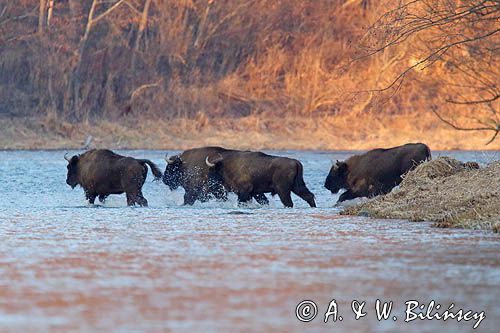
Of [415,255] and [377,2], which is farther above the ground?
[377,2]

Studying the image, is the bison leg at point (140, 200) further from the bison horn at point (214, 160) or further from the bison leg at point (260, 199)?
the bison leg at point (260, 199)

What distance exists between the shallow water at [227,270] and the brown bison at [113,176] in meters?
2.26

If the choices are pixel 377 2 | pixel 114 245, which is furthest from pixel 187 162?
pixel 377 2

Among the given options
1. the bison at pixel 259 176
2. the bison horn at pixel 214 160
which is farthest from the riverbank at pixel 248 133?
the bison at pixel 259 176

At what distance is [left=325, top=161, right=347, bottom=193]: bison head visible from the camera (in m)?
23.9

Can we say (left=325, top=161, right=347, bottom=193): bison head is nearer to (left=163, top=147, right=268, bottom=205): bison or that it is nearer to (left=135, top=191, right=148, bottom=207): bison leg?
(left=163, top=147, right=268, bottom=205): bison

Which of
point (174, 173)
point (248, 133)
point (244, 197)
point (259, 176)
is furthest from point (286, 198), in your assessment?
point (248, 133)

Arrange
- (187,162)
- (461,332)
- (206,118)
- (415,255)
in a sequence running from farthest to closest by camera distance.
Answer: (206,118) → (187,162) → (415,255) → (461,332)

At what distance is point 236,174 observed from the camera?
2275 centimetres

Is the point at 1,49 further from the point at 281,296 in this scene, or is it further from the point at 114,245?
the point at 281,296

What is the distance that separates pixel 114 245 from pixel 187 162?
30.1ft

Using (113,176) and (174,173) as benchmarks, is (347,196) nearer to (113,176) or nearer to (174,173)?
(174,173)

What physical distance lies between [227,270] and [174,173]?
462 inches

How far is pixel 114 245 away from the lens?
14.5 meters
